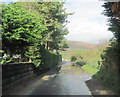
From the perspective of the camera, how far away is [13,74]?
9758 millimetres

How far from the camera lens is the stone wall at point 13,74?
8337 millimetres

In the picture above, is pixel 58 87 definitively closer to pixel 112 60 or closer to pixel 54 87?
pixel 54 87

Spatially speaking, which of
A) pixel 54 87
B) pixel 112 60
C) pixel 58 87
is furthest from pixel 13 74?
pixel 112 60

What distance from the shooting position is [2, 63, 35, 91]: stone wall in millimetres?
8337

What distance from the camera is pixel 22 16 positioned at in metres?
9.99

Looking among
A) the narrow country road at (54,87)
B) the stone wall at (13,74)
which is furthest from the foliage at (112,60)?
the stone wall at (13,74)

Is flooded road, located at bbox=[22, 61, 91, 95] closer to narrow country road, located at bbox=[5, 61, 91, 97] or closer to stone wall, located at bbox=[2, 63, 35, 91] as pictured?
narrow country road, located at bbox=[5, 61, 91, 97]

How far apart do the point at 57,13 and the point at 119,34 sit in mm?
18633

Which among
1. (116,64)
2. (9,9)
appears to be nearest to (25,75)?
(9,9)

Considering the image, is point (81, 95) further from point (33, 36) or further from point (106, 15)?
point (106, 15)

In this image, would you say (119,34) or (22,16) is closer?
(22,16)

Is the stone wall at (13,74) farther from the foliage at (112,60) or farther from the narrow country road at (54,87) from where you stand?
the foliage at (112,60)

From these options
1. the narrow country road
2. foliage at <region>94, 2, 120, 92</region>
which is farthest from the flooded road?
foliage at <region>94, 2, 120, 92</region>

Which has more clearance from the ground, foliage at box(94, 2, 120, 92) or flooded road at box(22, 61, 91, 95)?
foliage at box(94, 2, 120, 92)
